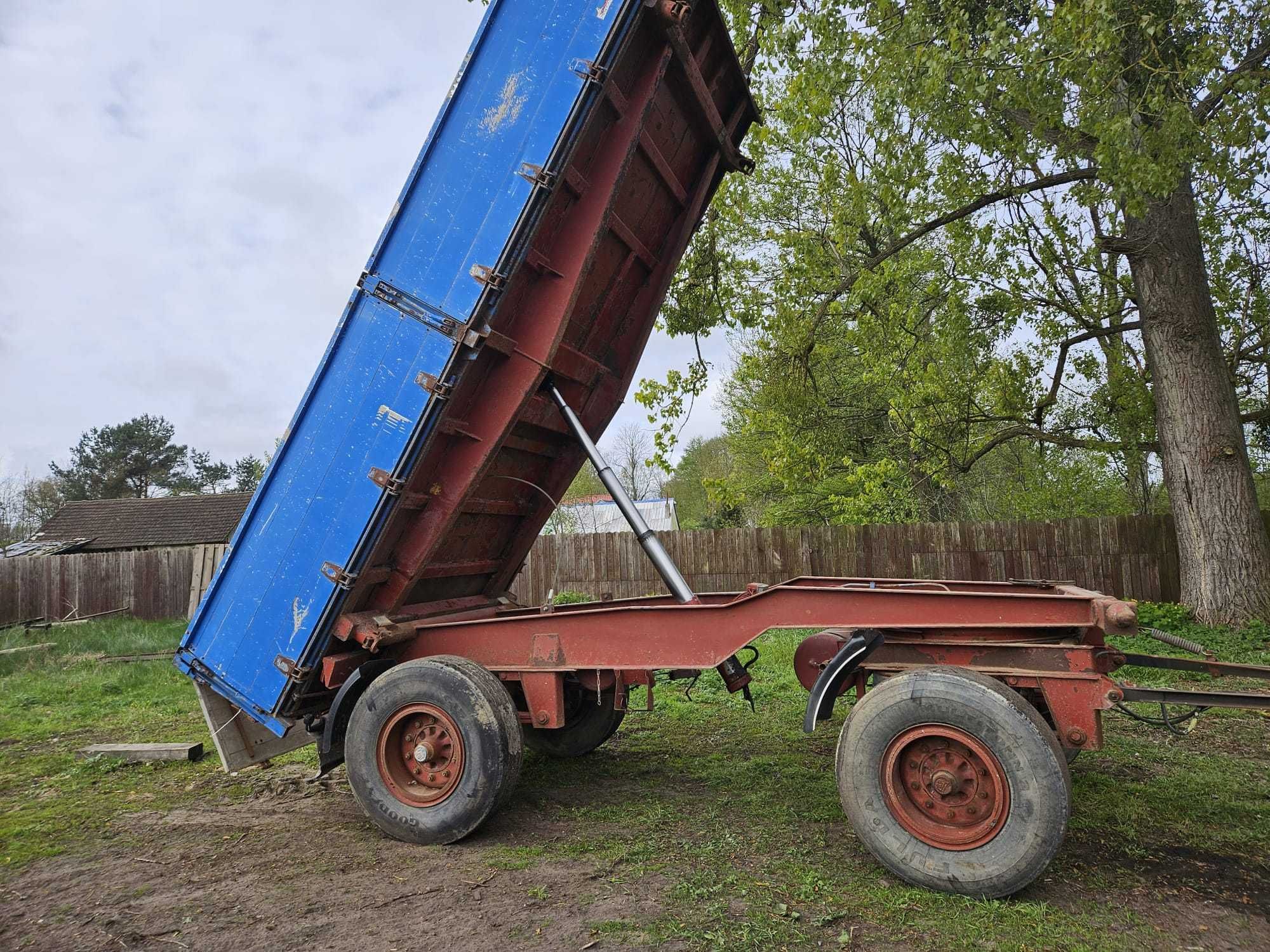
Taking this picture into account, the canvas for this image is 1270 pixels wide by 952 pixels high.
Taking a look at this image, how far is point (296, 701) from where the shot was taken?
4.59 m

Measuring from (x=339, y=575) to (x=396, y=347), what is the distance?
1317 mm

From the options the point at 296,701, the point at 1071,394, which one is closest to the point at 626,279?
the point at 296,701

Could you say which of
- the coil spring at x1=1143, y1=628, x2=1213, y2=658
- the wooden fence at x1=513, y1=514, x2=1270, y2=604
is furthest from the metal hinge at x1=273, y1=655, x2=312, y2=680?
the wooden fence at x1=513, y1=514, x2=1270, y2=604

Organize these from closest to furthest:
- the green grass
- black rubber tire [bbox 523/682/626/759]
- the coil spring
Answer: the green grass
the coil spring
black rubber tire [bbox 523/682/626/759]

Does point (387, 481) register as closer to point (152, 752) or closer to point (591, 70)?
point (591, 70)

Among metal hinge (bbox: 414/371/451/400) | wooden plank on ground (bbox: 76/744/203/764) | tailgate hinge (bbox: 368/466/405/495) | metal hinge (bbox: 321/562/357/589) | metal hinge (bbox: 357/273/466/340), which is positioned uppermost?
metal hinge (bbox: 357/273/466/340)

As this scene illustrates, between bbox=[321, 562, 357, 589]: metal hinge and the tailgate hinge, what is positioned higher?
the tailgate hinge

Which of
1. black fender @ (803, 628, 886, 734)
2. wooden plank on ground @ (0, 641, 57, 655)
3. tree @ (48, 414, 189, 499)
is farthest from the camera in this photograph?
tree @ (48, 414, 189, 499)

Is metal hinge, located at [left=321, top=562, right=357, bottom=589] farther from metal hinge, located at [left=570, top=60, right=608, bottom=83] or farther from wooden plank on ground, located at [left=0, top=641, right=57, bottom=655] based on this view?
wooden plank on ground, located at [left=0, top=641, right=57, bottom=655]

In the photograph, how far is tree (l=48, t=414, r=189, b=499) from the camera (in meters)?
44.8

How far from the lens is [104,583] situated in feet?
62.1

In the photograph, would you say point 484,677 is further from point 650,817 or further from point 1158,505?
point 1158,505

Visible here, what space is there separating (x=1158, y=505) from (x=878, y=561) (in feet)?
29.5

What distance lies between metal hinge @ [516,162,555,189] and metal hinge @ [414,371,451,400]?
1160 millimetres
